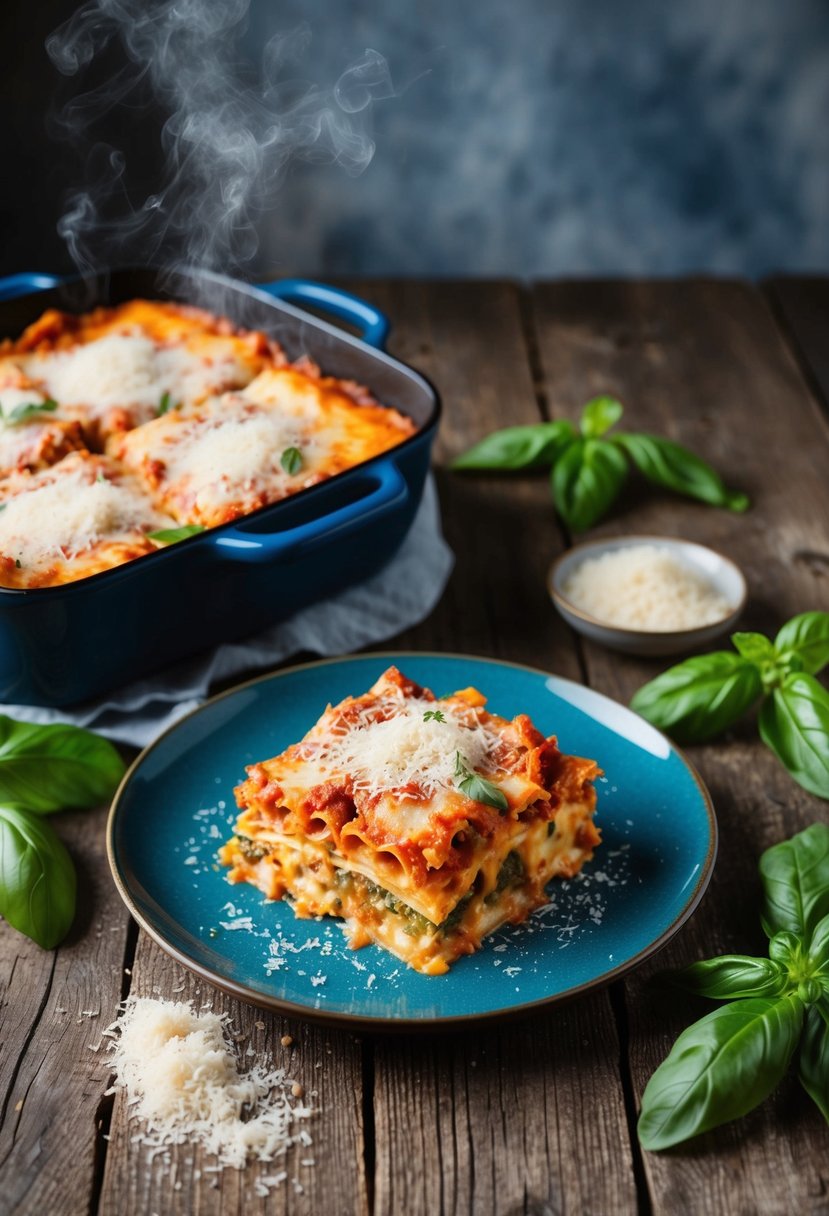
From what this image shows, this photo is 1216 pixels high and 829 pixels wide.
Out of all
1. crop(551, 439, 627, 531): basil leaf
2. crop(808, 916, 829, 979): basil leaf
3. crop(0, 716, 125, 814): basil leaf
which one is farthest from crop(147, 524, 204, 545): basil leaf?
crop(808, 916, 829, 979): basil leaf

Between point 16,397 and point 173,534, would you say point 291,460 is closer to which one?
point 173,534

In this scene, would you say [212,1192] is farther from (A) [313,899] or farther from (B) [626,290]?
(B) [626,290]

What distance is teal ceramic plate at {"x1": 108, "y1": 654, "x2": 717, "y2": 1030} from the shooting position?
5.23 feet

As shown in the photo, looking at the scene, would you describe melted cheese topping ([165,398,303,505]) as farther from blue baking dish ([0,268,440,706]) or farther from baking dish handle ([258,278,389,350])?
baking dish handle ([258,278,389,350])

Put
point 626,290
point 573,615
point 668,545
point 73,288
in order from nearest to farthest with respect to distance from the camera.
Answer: point 573,615
point 668,545
point 73,288
point 626,290

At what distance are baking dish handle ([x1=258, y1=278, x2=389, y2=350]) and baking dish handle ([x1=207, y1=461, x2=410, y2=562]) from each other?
53cm

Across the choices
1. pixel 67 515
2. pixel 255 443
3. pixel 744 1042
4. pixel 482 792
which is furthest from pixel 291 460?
pixel 744 1042

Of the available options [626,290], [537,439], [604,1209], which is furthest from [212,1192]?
[626,290]

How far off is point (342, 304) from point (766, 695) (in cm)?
120

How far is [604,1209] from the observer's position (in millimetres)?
1433

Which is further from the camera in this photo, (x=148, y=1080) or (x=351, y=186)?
(x=351, y=186)

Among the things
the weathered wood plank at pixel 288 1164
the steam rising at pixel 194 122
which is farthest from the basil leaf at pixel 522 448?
the weathered wood plank at pixel 288 1164

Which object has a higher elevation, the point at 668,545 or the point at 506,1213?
the point at 506,1213

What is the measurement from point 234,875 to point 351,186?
3206 mm
